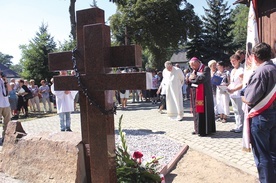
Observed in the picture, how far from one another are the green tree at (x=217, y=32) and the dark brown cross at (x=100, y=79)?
2982 cm

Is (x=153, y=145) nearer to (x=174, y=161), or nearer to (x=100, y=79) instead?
(x=174, y=161)

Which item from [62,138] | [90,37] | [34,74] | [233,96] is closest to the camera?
[90,37]

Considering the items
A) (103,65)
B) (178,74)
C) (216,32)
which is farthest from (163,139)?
(216,32)

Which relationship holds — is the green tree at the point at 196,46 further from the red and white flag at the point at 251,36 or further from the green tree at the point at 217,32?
the red and white flag at the point at 251,36

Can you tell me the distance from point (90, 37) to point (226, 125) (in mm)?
6248

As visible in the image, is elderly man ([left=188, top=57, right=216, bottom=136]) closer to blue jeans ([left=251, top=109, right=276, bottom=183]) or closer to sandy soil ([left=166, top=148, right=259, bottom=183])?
sandy soil ([left=166, top=148, right=259, bottom=183])

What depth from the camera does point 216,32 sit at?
34469 mm

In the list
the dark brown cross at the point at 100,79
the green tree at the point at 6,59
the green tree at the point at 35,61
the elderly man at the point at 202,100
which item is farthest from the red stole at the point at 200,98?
the green tree at the point at 6,59

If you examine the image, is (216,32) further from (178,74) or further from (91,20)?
(91,20)

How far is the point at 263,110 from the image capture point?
3.39 metres

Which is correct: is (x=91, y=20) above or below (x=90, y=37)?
above

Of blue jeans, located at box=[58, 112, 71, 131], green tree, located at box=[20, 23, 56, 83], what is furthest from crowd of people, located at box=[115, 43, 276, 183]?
green tree, located at box=[20, 23, 56, 83]

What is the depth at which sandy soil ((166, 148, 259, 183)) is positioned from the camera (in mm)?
4133

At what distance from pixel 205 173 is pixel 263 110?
60.4 inches
